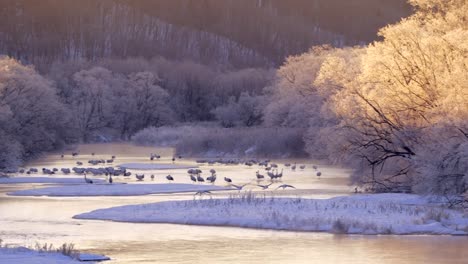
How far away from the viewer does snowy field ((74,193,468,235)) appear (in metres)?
30.0

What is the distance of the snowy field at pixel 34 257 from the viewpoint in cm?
2198

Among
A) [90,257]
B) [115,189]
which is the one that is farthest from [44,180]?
[90,257]

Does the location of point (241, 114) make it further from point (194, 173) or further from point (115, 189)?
point (115, 189)

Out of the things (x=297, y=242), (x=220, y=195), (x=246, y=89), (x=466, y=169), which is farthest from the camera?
(x=246, y=89)

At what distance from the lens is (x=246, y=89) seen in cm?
12794

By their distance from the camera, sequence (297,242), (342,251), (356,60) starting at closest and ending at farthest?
(342,251), (297,242), (356,60)

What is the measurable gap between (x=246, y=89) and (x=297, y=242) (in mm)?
100941

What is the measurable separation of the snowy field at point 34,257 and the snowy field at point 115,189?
2037 centimetres

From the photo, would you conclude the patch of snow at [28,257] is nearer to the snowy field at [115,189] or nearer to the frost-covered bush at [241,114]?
the snowy field at [115,189]

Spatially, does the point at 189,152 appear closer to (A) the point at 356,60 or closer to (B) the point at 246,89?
(A) the point at 356,60

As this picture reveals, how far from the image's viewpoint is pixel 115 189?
45.5 metres

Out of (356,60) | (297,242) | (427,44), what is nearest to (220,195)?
(427,44)

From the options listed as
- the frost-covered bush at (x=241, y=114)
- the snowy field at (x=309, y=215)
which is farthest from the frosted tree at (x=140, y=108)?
the snowy field at (x=309, y=215)

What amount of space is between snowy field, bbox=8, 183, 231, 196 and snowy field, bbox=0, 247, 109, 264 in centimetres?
2037
